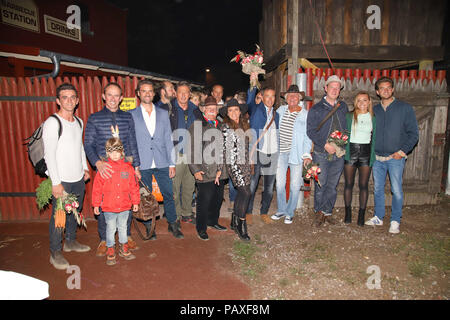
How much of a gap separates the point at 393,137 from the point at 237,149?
291 centimetres

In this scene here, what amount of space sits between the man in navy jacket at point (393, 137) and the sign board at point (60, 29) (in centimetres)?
1442

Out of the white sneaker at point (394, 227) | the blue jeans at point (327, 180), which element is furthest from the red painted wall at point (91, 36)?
the white sneaker at point (394, 227)

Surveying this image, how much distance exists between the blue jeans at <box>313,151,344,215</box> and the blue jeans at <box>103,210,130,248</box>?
3545 mm

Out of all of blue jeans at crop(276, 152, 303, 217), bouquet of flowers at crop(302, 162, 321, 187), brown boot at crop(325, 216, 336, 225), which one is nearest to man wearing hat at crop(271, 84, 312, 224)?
blue jeans at crop(276, 152, 303, 217)

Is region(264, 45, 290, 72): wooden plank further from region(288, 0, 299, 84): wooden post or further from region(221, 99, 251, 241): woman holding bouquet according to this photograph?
region(221, 99, 251, 241): woman holding bouquet

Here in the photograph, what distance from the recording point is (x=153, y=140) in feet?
14.8

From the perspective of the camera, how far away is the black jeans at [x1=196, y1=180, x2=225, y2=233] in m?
4.68

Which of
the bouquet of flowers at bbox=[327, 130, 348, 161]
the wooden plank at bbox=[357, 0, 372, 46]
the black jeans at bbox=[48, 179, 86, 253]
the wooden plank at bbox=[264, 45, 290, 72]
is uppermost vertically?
the wooden plank at bbox=[357, 0, 372, 46]

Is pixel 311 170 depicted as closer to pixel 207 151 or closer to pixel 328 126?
pixel 328 126

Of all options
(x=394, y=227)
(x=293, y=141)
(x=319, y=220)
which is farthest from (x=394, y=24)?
(x=319, y=220)
